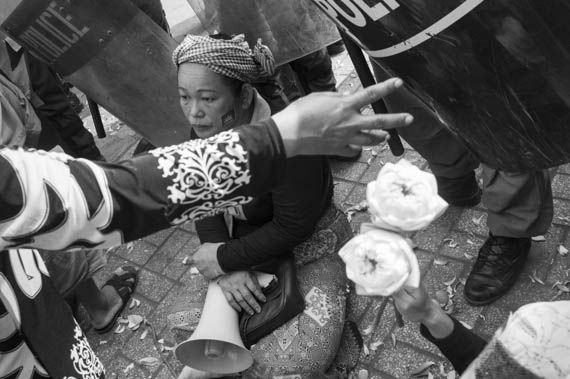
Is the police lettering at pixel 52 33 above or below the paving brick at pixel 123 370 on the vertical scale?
above

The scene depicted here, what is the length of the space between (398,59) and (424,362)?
5.27ft

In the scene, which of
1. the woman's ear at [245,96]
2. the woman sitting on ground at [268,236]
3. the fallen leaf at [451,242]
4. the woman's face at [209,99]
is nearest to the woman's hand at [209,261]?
the woman sitting on ground at [268,236]

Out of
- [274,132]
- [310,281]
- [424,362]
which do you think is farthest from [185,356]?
[274,132]

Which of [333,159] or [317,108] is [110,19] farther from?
[317,108]

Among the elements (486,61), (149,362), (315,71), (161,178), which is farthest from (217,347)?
(315,71)

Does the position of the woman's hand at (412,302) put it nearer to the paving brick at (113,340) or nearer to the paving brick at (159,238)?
the paving brick at (113,340)

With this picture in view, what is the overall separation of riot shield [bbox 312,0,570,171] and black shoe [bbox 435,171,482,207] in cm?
155

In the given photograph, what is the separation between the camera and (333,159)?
3.95 metres

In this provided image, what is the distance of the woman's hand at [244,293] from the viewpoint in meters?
2.46

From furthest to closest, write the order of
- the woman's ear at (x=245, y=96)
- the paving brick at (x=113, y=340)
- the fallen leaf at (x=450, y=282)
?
1. the paving brick at (x=113, y=340)
2. the fallen leaf at (x=450, y=282)
3. the woman's ear at (x=245, y=96)

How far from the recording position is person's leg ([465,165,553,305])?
257cm

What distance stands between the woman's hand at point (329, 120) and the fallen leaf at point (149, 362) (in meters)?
1.96

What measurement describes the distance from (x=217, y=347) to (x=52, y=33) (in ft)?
6.27

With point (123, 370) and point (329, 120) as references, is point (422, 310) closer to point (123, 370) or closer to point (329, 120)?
point (329, 120)
